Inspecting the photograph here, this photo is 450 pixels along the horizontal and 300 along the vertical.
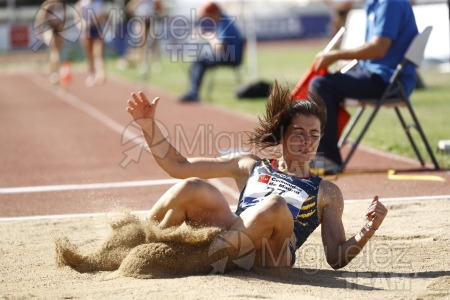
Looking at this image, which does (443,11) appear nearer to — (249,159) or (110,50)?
(249,159)

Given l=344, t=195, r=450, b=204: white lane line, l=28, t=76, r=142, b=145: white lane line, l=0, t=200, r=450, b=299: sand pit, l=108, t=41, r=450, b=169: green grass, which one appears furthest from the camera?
l=28, t=76, r=142, b=145: white lane line

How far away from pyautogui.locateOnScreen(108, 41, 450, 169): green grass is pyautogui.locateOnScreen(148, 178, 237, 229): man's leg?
1880 millimetres

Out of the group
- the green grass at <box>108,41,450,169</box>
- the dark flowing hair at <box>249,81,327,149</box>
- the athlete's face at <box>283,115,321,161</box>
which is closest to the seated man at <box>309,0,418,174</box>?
the green grass at <box>108,41,450,169</box>

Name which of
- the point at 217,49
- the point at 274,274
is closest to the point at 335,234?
the point at 274,274

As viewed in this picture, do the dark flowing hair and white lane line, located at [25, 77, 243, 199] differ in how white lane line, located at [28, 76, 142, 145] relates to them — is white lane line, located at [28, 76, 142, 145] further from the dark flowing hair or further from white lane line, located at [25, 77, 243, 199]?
the dark flowing hair

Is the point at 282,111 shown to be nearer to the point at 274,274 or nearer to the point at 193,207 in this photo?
the point at 193,207

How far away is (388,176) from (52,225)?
336cm

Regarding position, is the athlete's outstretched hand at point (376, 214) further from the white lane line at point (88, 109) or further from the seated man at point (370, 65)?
the white lane line at point (88, 109)

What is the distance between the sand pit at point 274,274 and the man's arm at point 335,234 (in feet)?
0.44

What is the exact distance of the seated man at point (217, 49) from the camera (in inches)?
661

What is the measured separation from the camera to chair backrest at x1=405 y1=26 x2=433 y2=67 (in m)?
8.23

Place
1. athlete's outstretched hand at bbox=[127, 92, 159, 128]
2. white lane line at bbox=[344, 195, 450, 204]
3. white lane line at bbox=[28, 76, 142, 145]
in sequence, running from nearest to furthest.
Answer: athlete's outstretched hand at bbox=[127, 92, 159, 128] < white lane line at bbox=[344, 195, 450, 204] < white lane line at bbox=[28, 76, 142, 145]

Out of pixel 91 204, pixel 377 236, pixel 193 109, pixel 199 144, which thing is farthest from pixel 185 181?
pixel 193 109

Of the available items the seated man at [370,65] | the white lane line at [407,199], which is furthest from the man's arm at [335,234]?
the seated man at [370,65]
